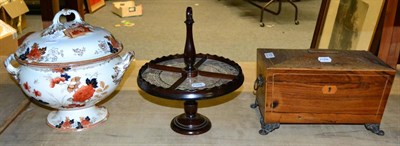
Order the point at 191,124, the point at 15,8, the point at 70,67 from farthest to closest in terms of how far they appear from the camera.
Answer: the point at 15,8
the point at 191,124
the point at 70,67

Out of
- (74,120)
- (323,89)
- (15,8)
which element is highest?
(323,89)

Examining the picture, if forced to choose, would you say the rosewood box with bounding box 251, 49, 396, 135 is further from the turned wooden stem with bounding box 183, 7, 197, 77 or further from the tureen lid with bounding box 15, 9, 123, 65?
the tureen lid with bounding box 15, 9, 123, 65

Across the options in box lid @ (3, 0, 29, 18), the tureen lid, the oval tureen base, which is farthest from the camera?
box lid @ (3, 0, 29, 18)

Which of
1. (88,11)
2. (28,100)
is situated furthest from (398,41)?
(88,11)

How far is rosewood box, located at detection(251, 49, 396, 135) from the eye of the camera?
870mm

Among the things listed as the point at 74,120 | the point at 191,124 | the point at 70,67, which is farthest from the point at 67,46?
the point at 191,124

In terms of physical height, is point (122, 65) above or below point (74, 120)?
above

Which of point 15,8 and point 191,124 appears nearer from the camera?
point 191,124

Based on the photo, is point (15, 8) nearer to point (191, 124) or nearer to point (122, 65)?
point (122, 65)

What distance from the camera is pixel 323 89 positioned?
2.90 ft

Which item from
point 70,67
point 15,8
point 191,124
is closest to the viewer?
point 70,67

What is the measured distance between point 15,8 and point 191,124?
7.75 ft

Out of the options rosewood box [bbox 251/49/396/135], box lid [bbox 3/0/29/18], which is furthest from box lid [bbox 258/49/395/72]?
box lid [bbox 3/0/29/18]

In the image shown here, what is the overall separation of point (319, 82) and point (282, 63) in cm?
9
